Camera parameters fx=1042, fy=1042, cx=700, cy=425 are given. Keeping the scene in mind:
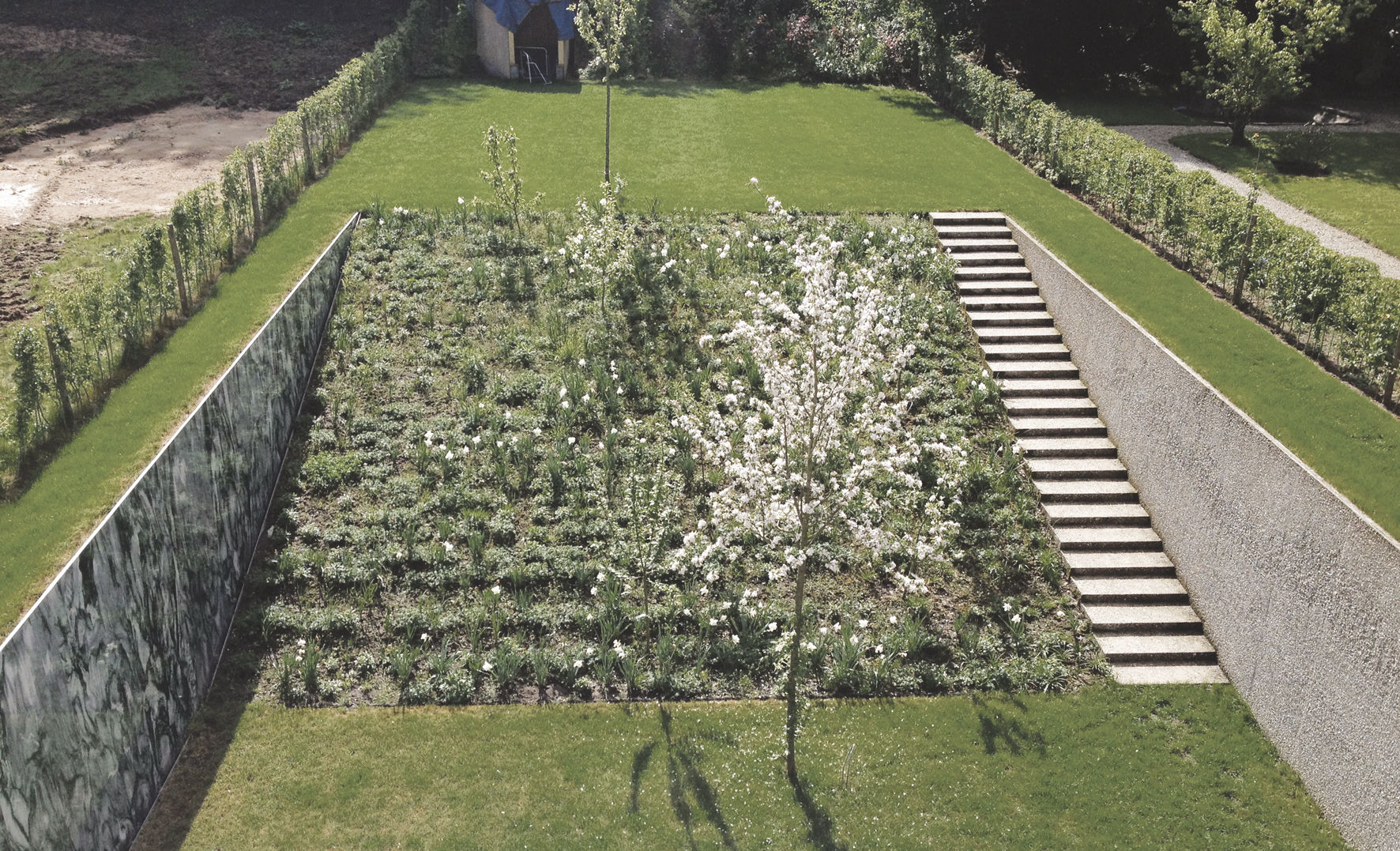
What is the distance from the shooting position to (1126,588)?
1284cm

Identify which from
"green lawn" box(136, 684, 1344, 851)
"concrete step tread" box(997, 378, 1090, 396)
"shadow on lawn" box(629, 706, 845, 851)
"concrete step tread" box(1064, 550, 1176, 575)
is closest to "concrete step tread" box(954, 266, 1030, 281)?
"concrete step tread" box(997, 378, 1090, 396)

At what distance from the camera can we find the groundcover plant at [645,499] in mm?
10969

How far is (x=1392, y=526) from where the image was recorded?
34.5 ft

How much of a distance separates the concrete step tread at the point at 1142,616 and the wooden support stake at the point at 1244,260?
549 centimetres

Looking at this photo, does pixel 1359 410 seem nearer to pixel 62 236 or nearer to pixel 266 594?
pixel 266 594

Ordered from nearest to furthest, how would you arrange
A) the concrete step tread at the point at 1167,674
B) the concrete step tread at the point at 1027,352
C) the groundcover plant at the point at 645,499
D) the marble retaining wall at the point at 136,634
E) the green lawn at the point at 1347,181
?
the marble retaining wall at the point at 136,634
the groundcover plant at the point at 645,499
the concrete step tread at the point at 1167,674
the concrete step tread at the point at 1027,352
the green lawn at the point at 1347,181

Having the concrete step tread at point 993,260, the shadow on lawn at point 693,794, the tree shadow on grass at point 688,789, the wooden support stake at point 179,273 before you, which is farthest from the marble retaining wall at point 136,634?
the concrete step tread at point 993,260

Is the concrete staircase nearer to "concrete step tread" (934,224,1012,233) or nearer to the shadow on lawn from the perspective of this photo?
"concrete step tread" (934,224,1012,233)

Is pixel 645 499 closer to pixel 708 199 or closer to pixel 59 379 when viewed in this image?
pixel 59 379

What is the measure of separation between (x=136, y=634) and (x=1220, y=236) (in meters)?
15.5

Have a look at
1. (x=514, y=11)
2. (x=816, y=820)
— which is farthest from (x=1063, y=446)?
(x=514, y=11)

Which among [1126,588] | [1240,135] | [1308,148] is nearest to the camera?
[1126,588]

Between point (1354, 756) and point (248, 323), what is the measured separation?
14.8 metres

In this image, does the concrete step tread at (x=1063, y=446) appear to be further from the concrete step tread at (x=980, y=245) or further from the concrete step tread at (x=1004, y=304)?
the concrete step tread at (x=980, y=245)
